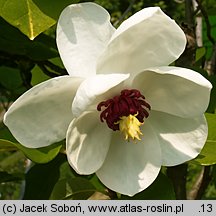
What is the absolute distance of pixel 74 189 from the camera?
48.8 inches

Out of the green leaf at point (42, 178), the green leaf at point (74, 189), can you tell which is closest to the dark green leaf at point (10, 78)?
the green leaf at point (42, 178)

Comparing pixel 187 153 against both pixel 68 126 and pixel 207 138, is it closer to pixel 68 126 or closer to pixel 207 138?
pixel 207 138

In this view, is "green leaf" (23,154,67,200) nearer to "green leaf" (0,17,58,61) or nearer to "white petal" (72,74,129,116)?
"green leaf" (0,17,58,61)

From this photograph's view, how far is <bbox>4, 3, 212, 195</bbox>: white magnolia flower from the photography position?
0.89 meters

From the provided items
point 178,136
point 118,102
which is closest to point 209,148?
point 178,136

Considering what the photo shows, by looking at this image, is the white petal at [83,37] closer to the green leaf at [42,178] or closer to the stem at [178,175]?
the stem at [178,175]

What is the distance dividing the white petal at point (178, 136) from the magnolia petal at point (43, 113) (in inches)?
5.9

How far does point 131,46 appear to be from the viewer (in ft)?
3.01

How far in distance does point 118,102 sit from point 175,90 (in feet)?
0.30

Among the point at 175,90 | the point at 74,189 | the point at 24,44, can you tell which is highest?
the point at 175,90

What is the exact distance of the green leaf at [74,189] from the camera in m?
1.24

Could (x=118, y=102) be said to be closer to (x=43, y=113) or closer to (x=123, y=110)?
(x=123, y=110)

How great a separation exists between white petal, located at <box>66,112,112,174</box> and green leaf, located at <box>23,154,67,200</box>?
0.46 metres

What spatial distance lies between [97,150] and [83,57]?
0.15 metres
